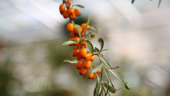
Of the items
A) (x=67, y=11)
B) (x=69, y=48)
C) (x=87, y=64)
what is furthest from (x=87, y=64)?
(x=69, y=48)

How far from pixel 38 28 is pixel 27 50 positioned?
1.31 meters

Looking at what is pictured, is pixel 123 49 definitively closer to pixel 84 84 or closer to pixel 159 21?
pixel 159 21

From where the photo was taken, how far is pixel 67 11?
577 mm

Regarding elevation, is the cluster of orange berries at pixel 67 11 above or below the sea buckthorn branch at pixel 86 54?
above

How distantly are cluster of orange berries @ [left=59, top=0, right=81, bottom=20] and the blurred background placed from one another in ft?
5.14

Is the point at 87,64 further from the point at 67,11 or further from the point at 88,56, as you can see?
the point at 67,11

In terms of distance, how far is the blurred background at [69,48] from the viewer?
3.07 m

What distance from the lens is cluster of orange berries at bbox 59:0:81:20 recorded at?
1.88ft

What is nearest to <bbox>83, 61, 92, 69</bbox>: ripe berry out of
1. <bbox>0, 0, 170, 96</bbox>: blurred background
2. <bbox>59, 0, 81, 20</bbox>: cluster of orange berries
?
<bbox>59, 0, 81, 20</bbox>: cluster of orange berries

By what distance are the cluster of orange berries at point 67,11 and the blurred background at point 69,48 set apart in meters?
1.57

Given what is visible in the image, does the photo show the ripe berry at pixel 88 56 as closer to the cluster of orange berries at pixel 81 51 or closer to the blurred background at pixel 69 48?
the cluster of orange berries at pixel 81 51

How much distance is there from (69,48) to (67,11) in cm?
288

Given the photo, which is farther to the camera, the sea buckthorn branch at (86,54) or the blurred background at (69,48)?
the blurred background at (69,48)

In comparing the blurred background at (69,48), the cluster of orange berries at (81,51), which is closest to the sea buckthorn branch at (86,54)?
the cluster of orange berries at (81,51)
